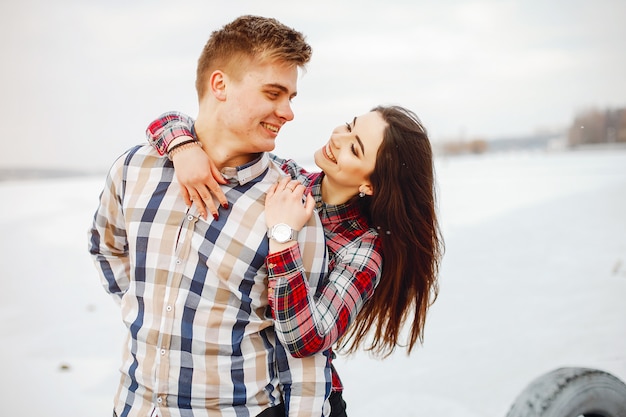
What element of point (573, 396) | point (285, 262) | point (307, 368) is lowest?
point (573, 396)

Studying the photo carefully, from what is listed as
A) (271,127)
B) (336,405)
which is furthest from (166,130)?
(336,405)

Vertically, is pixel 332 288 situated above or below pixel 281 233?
below

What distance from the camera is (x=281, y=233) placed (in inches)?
52.2

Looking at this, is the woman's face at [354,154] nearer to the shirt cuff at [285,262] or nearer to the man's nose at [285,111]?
the man's nose at [285,111]

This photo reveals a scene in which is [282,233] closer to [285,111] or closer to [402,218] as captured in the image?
[285,111]

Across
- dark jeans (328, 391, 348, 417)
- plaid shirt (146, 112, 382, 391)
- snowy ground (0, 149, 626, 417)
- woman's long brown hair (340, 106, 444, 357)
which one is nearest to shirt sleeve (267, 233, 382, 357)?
plaid shirt (146, 112, 382, 391)

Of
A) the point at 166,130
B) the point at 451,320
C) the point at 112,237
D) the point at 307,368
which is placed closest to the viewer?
the point at 307,368

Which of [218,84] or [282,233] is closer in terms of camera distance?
[282,233]

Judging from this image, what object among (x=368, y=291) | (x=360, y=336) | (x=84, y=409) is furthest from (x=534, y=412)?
(x=84, y=409)

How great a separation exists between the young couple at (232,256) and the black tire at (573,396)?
0.77 meters

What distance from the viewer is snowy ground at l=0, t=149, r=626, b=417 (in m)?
3.43

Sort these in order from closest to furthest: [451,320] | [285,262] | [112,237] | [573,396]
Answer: [285,262] < [112,237] < [573,396] < [451,320]

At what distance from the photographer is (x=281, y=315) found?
131 cm

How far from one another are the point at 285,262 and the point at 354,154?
56cm
